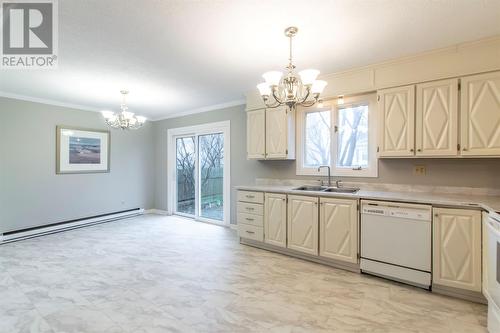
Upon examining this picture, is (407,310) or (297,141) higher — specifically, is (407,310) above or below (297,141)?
below

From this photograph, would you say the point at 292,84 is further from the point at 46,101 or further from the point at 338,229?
the point at 46,101

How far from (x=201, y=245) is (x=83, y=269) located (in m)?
1.57

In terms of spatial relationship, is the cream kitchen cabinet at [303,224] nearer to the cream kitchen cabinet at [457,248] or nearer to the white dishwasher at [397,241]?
the white dishwasher at [397,241]

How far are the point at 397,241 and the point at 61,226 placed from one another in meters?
5.73

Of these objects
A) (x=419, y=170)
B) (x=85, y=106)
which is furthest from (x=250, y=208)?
(x=85, y=106)

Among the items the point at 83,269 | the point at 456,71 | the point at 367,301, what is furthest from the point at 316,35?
the point at 83,269

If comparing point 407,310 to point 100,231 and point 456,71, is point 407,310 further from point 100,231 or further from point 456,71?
point 100,231

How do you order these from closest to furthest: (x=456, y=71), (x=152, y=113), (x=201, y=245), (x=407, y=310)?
(x=407, y=310) < (x=456, y=71) < (x=201, y=245) < (x=152, y=113)

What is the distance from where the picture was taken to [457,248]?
241 cm

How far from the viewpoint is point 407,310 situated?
225cm

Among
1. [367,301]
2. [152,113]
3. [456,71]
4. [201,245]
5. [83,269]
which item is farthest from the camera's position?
[152,113]

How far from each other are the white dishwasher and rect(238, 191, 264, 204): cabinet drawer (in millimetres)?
1487

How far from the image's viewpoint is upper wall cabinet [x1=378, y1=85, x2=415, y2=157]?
9.62ft

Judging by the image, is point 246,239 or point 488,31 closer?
point 488,31
